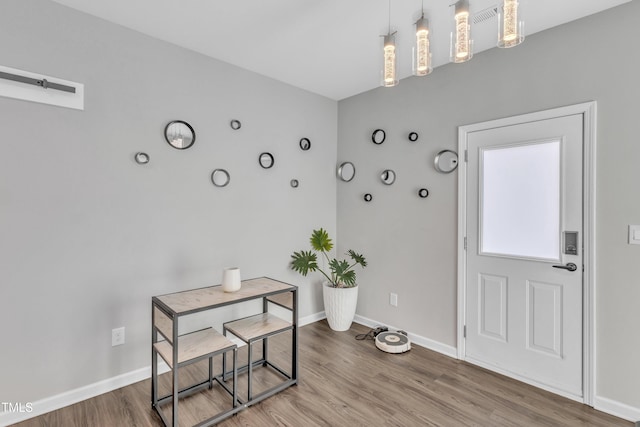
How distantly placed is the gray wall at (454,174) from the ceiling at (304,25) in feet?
0.69

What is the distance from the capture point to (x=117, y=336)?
2.28 meters

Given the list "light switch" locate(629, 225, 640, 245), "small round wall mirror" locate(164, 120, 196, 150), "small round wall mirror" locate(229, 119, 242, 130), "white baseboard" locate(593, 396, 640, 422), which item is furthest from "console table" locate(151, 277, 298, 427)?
"light switch" locate(629, 225, 640, 245)

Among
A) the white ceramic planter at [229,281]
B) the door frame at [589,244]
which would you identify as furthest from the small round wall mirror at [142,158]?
the door frame at [589,244]

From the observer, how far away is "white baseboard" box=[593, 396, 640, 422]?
1963 mm

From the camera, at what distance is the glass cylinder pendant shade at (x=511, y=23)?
1.35 m

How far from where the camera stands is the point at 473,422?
1.96m

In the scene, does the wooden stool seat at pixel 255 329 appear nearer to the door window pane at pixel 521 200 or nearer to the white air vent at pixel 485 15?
the door window pane at pixel 521 200

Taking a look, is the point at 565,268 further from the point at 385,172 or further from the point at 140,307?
the point at 140,307

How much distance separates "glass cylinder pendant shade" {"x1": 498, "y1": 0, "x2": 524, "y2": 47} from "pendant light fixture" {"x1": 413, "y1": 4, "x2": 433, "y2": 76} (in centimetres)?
32

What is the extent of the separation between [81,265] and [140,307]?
0.51m

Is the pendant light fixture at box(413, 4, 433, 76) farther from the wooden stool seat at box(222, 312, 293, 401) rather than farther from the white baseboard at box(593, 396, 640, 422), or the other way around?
the white baseboard at box(593, 396, 640, 422)

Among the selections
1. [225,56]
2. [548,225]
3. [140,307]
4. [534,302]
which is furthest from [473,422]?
[225,56]

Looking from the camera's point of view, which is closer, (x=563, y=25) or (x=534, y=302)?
(x=563, y=25)

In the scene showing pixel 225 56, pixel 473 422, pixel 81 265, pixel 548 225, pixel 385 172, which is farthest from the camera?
pixel 385 172
